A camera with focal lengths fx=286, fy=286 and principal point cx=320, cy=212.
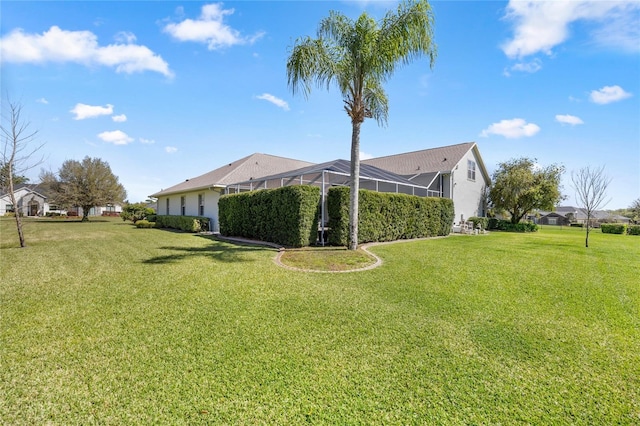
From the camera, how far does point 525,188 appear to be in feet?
85.5

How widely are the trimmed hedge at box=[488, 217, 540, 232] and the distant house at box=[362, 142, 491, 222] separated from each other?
139 centimetres

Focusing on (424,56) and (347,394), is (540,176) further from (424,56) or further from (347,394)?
(347,394)

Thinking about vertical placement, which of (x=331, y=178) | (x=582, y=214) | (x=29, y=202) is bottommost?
(x=582, y=214)

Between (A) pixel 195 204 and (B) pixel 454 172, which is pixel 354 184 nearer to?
(B) pixel 454 172

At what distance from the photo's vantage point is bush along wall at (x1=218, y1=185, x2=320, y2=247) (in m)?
11.4

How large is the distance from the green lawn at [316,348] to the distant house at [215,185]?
13.1 metres

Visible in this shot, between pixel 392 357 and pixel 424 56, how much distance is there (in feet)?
33.3

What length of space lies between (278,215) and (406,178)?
595 inches

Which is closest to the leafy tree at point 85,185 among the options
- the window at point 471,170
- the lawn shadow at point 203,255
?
the lawn shadow at point 203,255

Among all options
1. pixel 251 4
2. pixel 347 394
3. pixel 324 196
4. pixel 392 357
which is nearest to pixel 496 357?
pixel 392 357

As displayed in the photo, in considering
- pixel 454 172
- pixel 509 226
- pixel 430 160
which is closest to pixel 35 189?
pixel 430 160

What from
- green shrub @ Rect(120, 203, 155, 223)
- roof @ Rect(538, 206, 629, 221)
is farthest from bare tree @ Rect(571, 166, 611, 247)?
roof @ Rect(538, 206, 629, 221)

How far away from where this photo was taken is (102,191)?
3288 cm

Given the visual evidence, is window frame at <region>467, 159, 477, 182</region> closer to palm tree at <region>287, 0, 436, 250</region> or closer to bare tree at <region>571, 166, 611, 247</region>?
bare tree at <region>571, 166, 611, 247</region>
